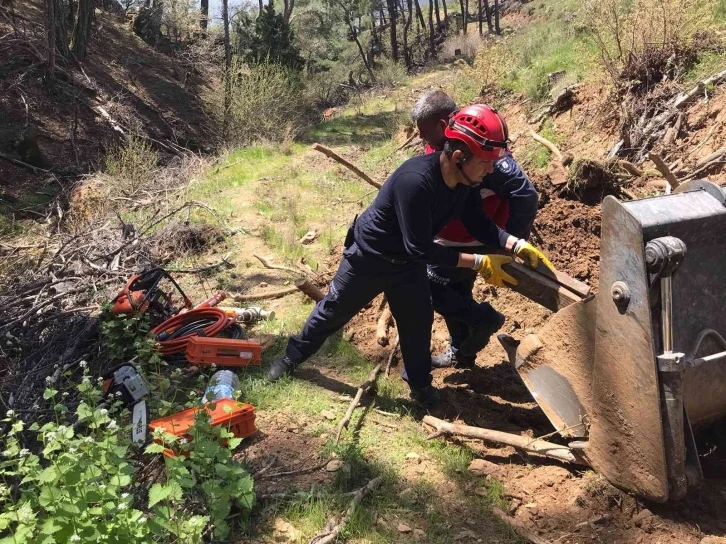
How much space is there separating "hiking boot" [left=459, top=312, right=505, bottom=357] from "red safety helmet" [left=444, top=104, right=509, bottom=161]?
1395mm

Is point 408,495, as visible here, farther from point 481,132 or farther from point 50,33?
point 50,33

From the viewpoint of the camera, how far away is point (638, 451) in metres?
2.33

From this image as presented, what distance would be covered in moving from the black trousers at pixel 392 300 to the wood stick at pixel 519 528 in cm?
110

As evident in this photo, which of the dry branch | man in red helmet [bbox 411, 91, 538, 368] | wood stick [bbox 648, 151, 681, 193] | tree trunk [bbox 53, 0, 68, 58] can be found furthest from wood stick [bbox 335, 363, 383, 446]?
tree trunk [bbox 53, 0, 68, 58]

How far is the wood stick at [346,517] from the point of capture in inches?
97.8

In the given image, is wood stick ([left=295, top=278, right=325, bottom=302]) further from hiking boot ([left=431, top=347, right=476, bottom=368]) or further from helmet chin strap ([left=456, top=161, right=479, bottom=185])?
helmet chin strap ([left=456, top=161, right=479, bottom=185])

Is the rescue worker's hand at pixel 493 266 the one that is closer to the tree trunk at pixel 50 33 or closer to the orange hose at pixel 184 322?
the orange hose at pixel 184 322

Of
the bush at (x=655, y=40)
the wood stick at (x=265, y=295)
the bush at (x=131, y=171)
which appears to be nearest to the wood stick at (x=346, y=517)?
the wood stick at (x=265, y=295)

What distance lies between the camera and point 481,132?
2.79m

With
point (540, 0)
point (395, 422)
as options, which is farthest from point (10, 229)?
point (540, 0)

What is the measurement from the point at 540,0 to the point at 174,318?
1655 inches

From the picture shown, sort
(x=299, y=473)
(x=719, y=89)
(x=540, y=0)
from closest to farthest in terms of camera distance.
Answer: (x=299, y=473), (x=719, y=89), (x=540, y=0)

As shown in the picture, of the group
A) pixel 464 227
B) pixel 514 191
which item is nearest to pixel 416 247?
pixel 464 227

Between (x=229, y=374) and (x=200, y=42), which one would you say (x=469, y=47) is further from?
(x=229, y=374)
